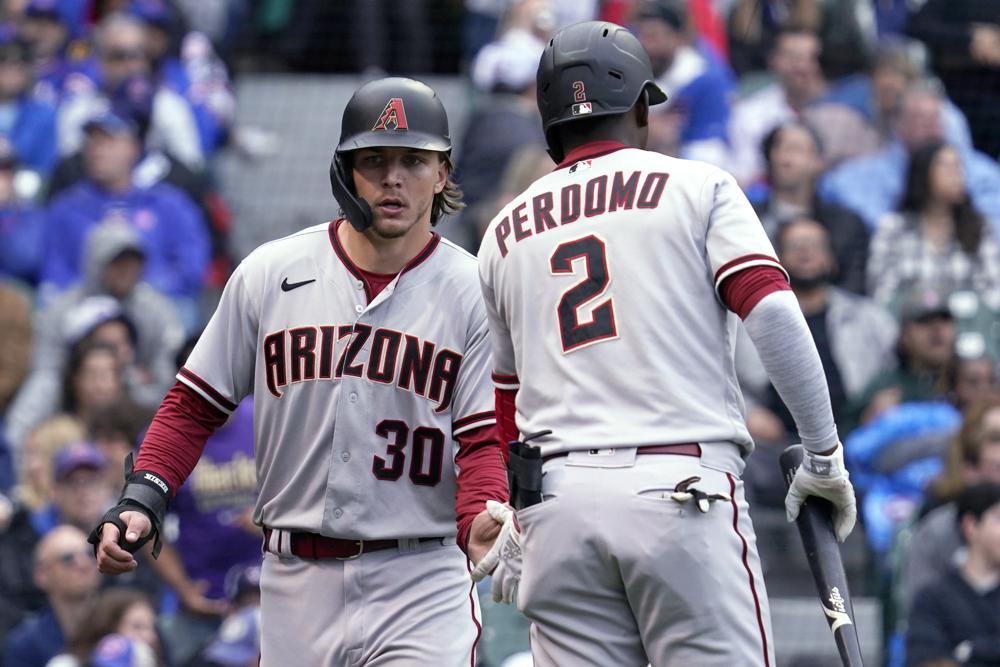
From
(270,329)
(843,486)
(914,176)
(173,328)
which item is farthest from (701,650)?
(914,176)

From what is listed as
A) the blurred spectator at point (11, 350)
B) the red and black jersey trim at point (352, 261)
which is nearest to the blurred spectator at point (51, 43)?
the blurred spectator at point (11, 350)

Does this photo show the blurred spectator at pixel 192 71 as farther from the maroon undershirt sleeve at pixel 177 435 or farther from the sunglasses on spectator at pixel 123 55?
the maroon undershirt sleeve at pixel 177 435

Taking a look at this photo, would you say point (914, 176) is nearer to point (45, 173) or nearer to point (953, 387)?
point (953, 387)

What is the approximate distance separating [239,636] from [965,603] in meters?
2.84

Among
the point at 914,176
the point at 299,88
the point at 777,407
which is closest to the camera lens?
the point at 777,407

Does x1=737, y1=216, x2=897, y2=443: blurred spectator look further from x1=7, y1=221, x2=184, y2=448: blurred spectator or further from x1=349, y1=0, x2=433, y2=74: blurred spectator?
x1=349, y1=0, x2=433, y2=74: blurred spectator

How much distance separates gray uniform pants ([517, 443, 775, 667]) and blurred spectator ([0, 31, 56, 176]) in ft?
23.2

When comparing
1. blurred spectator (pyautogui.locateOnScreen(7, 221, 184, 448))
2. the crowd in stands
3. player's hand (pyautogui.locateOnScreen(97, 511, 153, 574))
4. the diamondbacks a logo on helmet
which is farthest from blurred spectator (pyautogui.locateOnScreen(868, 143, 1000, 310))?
player's hand (pyautogui.locateOnScreen(97, 511, 153, 574))

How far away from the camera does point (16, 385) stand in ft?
30.2

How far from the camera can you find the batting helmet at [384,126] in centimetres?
463

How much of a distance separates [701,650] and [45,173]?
740 cm

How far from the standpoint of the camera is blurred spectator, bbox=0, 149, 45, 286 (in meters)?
9.80

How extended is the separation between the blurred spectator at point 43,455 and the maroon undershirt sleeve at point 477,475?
13.2 ft

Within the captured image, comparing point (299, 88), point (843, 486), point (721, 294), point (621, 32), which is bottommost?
point (843, 486)
